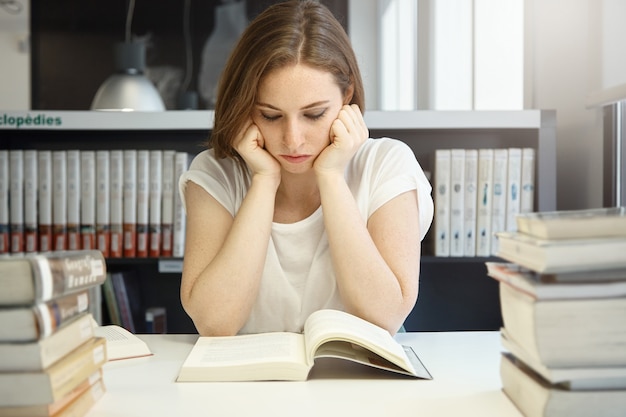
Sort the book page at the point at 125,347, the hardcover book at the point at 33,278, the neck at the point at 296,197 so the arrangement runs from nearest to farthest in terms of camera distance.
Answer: the hardcover book at the point at 33,278, the book page at the point at 125,347, the neck at the point at 296,197

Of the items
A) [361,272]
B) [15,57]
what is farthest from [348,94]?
[15,57]

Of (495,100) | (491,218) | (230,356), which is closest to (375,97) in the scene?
(495,100)

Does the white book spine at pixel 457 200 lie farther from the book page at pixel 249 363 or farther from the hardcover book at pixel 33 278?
the hardcover book at pixel 33 278

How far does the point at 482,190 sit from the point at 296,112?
3.41 ft

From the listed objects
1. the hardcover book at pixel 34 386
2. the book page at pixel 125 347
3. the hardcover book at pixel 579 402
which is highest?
the hardcover book at pixel 34 386

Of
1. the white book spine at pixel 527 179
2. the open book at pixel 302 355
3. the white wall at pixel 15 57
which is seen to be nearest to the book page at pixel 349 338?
the open book at pixel 302 355

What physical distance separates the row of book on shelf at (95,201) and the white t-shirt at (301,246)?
2.71 ft

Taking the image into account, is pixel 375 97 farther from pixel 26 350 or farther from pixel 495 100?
pixel 26 350

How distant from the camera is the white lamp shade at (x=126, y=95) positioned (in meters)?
3.04

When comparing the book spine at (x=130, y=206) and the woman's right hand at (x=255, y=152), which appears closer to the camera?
the woman's right hand at (x=255, y=152)

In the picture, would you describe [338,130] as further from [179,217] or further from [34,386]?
[179,217]

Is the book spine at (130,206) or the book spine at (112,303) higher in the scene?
the book spine at (130,206)

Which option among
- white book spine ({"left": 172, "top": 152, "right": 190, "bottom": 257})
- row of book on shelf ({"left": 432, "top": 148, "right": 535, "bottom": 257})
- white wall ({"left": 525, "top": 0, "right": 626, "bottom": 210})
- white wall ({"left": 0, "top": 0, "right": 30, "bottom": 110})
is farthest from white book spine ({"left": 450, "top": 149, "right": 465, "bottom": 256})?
white wall ({"left": 0, "top": 0, "right": 30, "bottom": 110})

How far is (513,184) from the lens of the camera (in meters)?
2.24
